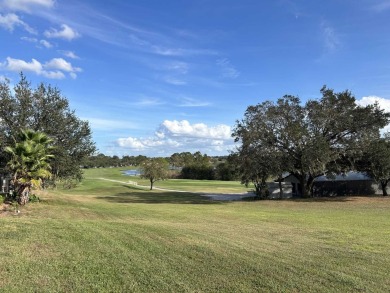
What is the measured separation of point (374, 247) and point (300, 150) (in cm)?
2312

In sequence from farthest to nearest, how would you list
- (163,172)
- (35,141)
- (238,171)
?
1. (163,172)
2. (238,171)
3. (35,141)

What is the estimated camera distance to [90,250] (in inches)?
312

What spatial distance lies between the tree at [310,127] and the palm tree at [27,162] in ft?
60.6

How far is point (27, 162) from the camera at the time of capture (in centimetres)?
1898

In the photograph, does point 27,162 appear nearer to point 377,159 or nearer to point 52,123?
point 52,123

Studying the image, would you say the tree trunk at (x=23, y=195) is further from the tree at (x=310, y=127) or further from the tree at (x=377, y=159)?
the tree at (x=377, y=159)

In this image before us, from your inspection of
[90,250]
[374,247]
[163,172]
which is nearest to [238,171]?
[163,172]

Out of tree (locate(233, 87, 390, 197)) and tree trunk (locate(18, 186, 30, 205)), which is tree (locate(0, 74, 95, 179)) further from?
tree (locate(233, 87, 390, 197))

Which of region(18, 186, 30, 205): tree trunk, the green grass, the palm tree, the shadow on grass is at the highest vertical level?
the palm tree

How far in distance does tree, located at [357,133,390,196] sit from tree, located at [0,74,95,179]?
24162mm

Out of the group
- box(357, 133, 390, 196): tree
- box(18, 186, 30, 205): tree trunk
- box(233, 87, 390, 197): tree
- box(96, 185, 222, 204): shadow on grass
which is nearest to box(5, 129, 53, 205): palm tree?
box(18, 186, 30, 205): tree trunk

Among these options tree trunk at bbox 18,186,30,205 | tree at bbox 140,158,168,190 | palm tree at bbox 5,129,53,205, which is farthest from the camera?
tree at bbox 140,158,168,190

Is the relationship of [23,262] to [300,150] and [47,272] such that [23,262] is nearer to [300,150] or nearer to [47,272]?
[47,272]

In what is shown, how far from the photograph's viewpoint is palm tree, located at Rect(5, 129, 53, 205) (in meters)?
18.8
